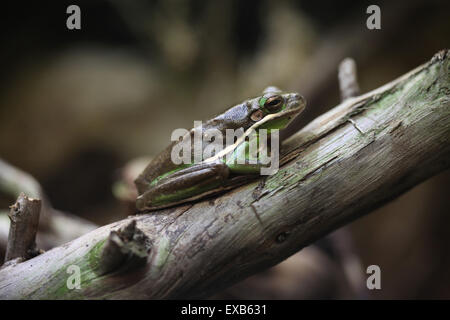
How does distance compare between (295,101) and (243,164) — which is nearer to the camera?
(243,164)

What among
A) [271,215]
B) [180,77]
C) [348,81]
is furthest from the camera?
[180,77]

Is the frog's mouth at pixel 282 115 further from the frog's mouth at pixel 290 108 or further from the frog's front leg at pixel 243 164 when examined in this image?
the frog's front leg at pixel 243 164

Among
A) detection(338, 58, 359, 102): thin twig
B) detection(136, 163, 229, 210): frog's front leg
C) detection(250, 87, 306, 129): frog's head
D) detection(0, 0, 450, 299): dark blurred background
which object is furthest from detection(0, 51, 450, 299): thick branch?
detection(0, 0, 450, 299): dark blurred background

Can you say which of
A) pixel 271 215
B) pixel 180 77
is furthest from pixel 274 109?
pixel 180 77

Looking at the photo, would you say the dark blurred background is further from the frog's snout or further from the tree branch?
the tree branch

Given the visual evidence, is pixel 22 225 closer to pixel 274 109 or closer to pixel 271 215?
pixel 271 215

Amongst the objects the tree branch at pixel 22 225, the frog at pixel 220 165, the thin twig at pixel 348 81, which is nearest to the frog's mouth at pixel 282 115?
the frog at pixel 220 165

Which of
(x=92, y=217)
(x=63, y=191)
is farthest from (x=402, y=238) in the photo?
(x=63, y=191)
